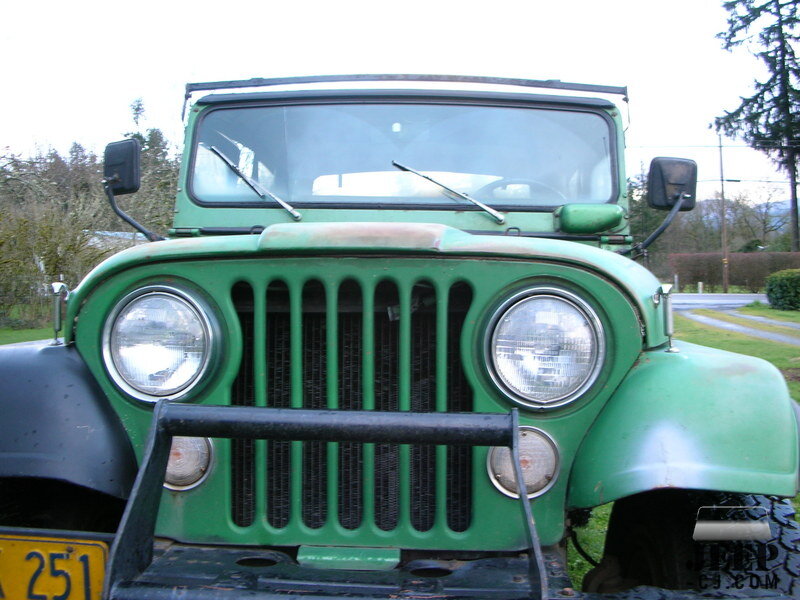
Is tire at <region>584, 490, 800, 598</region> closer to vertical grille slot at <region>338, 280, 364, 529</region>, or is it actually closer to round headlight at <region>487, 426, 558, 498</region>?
round headlight at <region>487, 426, 558, 498</region>

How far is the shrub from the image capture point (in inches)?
807

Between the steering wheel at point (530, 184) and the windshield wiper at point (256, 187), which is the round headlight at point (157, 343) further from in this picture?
the steering wheel at point (530, 184)

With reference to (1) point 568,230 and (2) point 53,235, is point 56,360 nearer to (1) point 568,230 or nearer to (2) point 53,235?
(1) point 568,230

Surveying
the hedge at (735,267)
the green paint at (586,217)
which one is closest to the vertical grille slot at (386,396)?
the green paint at (586,217)

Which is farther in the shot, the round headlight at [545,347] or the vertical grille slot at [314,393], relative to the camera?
the vertical grille slot at [314,393]

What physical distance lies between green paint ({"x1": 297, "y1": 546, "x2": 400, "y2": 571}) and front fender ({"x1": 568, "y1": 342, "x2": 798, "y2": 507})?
461 mm

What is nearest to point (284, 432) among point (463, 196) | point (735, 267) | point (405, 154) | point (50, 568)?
point (50, 568)

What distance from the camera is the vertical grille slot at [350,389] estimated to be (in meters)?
1.91

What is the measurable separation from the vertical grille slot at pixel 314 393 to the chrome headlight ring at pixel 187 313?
0.24m

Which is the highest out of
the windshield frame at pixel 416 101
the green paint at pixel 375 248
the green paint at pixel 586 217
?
the windshield frame at pixel 416 101

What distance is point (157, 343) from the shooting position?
1.87 meters

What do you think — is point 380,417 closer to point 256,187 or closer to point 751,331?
point 256,187

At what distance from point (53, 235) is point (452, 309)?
16373 mm

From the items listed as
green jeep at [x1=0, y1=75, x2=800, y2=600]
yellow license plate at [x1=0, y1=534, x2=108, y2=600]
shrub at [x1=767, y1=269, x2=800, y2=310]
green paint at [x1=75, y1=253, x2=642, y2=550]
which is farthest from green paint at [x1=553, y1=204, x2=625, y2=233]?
shrub at [x1=767, y1=269, x2=800, y2=310]
